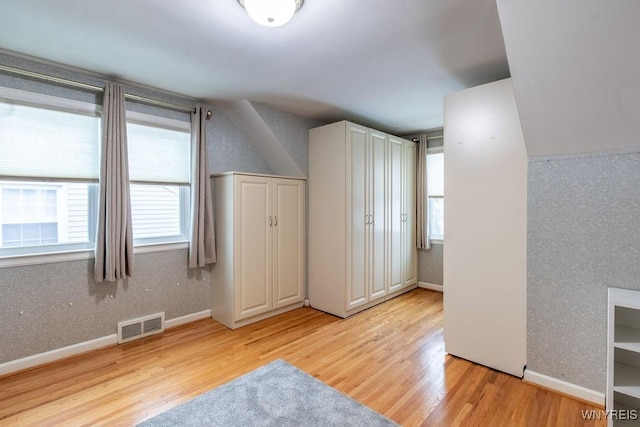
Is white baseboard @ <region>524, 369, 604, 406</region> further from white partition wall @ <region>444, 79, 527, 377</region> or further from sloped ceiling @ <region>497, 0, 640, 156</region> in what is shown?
sloped ceiling @ <region>497, 0, 640, 156</region>

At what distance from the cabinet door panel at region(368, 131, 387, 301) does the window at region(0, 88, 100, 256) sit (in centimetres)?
274

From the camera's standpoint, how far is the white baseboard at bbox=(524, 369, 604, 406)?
1.88 meters

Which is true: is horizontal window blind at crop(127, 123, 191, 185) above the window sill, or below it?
above

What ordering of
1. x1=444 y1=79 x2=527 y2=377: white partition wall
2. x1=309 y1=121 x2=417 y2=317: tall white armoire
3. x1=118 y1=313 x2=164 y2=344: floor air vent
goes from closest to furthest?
x1=444 y1=79 x2=527 y2=377: white partition wall → x1=118 y1=313 x2=164 y2=344: floor air vent → x1=309 y1=121 x2=417 y2=317: tall white armoire

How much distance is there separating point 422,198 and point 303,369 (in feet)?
9.35

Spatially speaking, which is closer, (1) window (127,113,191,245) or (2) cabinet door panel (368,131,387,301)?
(1) window (127,113,191,245)

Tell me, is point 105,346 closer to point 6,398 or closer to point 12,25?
point 6,398

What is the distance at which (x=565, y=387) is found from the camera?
6.48ft

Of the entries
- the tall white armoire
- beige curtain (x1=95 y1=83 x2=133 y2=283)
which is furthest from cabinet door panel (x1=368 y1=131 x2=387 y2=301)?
beige curtain (x1=95 y1=83 x2=133 y2=283)

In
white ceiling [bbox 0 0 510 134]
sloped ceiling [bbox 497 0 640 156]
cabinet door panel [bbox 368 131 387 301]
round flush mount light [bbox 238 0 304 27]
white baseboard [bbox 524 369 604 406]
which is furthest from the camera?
cabinet door panel [bbox 368 131 387 301]

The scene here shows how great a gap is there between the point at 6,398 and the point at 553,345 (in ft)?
11.8

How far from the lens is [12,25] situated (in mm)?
1786

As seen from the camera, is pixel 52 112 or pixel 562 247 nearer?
pixel 562 247

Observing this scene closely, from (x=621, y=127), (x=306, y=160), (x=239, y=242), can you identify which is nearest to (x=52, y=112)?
(x=239, y=242)
